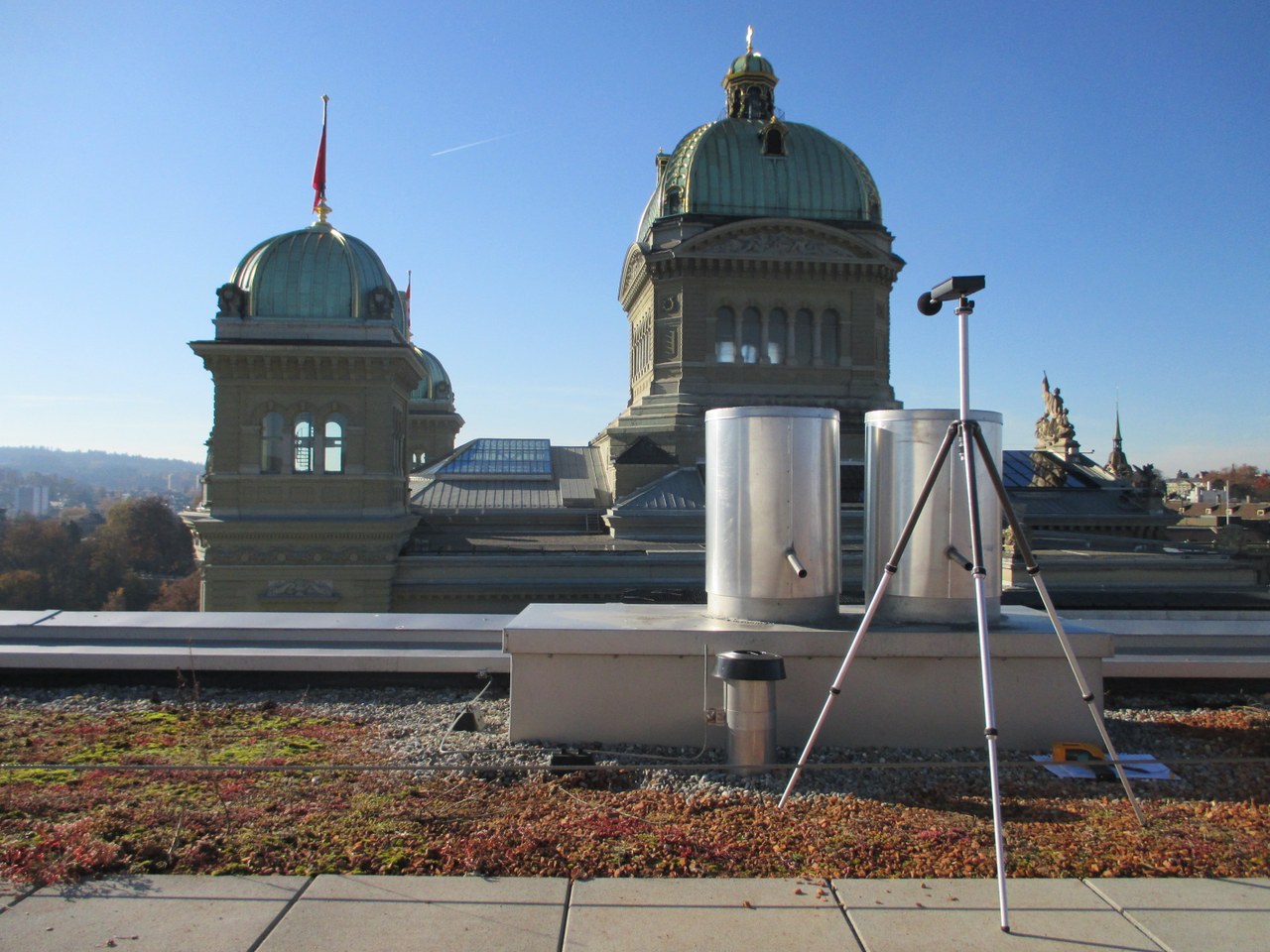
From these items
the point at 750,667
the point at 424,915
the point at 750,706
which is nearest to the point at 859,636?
the point at 750,667

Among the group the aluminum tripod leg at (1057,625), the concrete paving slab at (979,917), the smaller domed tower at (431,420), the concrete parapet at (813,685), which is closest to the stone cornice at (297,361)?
the concrete parapet at (813,685)

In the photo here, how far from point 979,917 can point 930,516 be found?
3787 millimetres

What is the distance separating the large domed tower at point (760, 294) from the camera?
35750mm

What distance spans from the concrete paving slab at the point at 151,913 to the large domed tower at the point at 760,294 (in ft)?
96.1

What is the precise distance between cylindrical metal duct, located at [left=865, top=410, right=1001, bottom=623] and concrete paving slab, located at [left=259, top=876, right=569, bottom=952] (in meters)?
4.22

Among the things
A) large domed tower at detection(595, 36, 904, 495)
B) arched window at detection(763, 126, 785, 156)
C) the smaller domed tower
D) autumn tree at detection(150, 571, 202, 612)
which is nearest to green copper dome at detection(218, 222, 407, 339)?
large domed tower at detection(595, 36, 904, 495)

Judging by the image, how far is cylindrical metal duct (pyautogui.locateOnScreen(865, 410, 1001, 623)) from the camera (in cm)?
814

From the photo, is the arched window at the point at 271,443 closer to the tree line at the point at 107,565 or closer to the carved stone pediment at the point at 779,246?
the carved stone pediment at the point at 779,246

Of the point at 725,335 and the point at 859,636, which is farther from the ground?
the point at 725,335

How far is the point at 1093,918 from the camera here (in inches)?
192

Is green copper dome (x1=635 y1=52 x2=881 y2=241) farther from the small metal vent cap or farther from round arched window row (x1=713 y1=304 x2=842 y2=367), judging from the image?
the small metal vent cap

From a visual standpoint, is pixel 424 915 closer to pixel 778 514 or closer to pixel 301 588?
pixel 778 514

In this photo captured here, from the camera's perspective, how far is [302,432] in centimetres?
2769

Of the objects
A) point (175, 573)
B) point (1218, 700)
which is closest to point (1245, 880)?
point (1218, 700)
